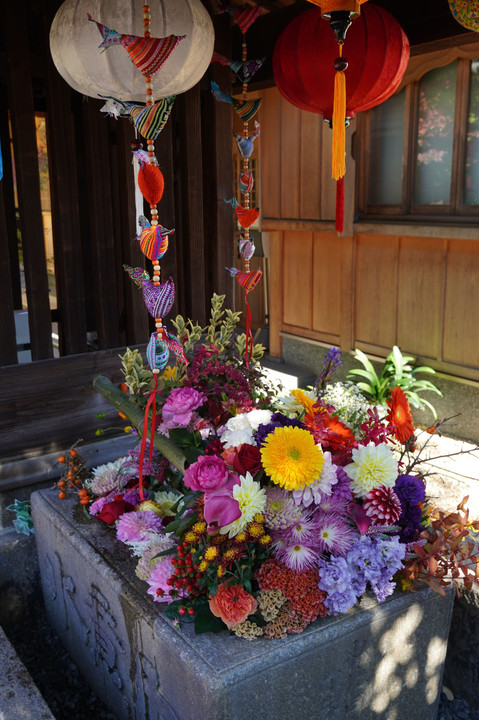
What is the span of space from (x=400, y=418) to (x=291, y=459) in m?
0.59

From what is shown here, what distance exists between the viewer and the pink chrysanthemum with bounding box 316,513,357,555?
2.30 metres

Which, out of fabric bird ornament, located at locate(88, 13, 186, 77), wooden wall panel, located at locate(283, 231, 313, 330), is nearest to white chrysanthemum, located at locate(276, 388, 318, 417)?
fabric bird ornament, located at locate(88, 13, 186, 77)

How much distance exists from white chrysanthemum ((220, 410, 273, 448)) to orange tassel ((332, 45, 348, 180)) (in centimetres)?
115

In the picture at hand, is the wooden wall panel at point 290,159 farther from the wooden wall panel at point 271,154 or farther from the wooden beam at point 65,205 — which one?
the wooden beam at point 65,205

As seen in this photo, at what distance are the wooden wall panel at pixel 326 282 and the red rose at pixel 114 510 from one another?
4.40m

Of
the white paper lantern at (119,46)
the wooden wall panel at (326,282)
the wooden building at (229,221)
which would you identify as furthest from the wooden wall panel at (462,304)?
the white paper lantern at (119,46)

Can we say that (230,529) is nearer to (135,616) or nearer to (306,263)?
(135,616)

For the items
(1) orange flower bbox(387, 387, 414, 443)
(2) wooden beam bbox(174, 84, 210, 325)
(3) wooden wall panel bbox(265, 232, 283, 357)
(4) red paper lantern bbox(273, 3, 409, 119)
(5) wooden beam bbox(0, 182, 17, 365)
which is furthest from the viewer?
(3) wooden wall panel bbox(265, 232, 283, 357)

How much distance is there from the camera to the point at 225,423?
2.76 meters

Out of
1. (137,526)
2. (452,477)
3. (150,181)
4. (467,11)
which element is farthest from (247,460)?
(452,477)

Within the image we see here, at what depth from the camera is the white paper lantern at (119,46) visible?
2.59 meters

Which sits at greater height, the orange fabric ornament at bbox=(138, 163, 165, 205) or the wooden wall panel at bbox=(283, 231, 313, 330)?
the orange fabric ornament at bbox=(138, 163, 165, 205)

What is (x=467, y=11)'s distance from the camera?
3.08 m

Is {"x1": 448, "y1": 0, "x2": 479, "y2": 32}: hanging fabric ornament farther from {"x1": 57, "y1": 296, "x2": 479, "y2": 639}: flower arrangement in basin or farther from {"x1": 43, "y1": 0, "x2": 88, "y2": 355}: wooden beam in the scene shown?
{"x1": 43, "y1": 0, "x2": 88, "y2": 355}: wooden beam
